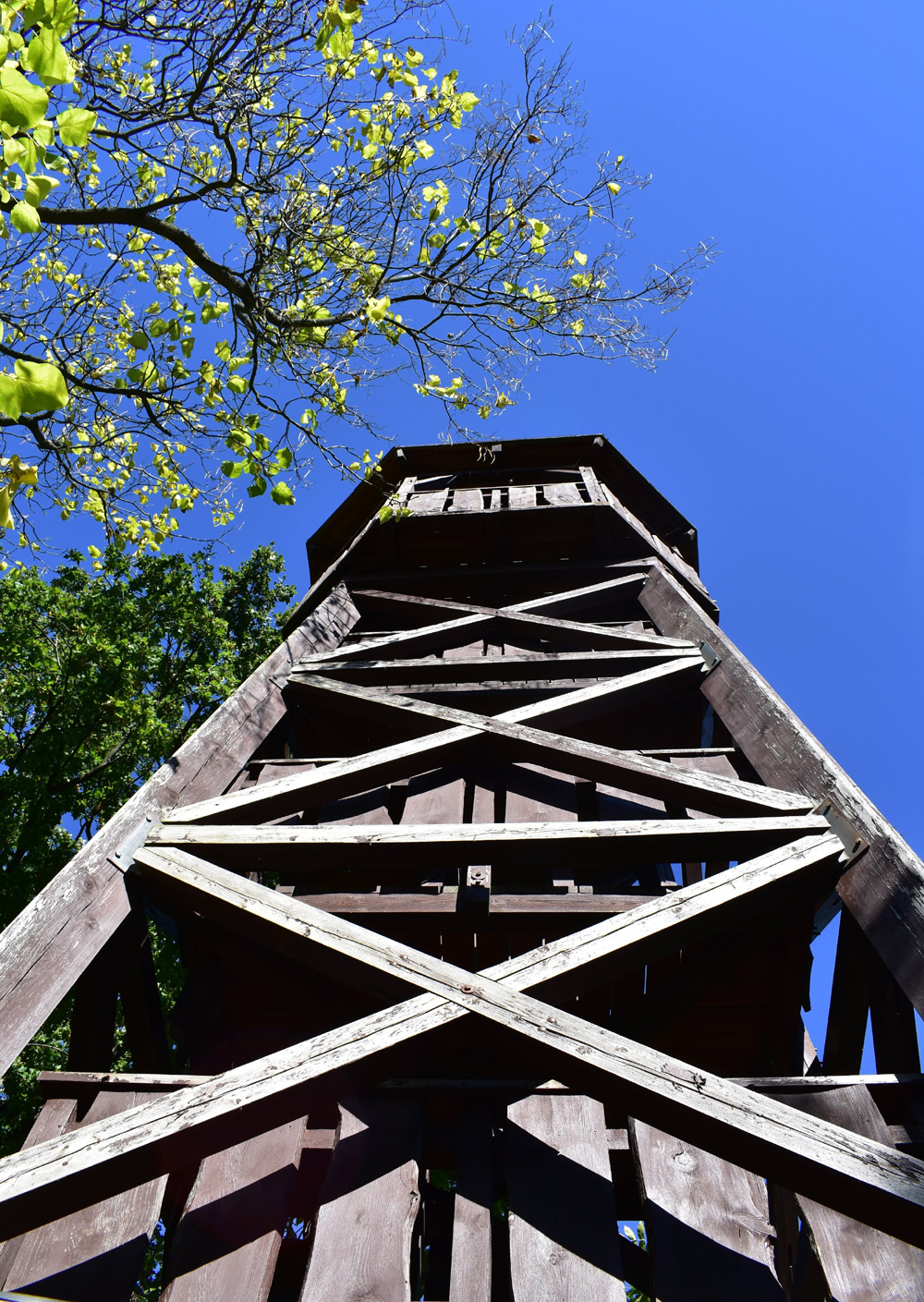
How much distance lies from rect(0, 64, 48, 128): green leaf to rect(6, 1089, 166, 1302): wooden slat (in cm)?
276

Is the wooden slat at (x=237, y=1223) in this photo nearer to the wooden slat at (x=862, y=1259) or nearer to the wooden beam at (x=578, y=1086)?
the wooden beam at (x=578, y=1086)

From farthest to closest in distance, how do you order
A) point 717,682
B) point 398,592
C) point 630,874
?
point 398,592
point 717,682
point 630,874

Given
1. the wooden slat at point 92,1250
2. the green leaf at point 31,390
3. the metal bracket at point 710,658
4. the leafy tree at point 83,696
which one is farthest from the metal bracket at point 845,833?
the leafy tree at point 83,696

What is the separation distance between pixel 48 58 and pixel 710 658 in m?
3.80

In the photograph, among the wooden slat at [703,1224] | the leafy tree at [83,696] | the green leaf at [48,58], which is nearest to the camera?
the wooden slat at [703,1224]

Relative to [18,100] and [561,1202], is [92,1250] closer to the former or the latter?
[561,1202]

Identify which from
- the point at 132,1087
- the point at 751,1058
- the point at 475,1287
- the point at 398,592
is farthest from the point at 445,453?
the point at 475,1287

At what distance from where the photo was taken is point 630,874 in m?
3.90

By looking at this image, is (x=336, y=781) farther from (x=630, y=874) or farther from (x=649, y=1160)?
(x=649, y=1160)

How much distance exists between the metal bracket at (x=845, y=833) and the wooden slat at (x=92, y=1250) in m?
2.35

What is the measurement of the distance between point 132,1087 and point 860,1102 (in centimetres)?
220

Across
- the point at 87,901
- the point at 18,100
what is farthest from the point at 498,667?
the point at 18,100

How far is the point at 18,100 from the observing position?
226 cm

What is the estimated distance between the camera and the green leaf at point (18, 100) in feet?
7.33
